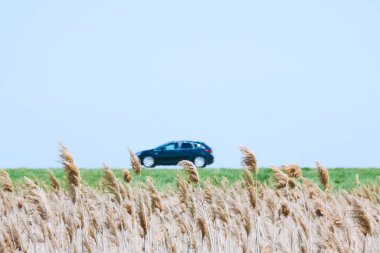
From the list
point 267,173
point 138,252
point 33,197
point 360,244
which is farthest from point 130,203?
point 267,173

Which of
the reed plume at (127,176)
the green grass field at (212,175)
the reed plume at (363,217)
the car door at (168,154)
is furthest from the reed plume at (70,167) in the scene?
the car door at (168,154)

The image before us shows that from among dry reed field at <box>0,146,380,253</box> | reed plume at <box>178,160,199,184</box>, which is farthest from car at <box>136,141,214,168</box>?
reed plume at <box>178,160,199,184</box>

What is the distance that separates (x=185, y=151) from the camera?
31.1m

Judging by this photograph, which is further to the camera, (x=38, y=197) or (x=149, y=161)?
(x=149, y=161)

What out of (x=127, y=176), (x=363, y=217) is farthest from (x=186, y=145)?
(x=363, y=217)

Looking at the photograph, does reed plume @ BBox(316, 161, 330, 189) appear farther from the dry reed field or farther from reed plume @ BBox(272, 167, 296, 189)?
reed plume @ BBox(272, 167, 296, 189)

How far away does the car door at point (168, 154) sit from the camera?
103 feet

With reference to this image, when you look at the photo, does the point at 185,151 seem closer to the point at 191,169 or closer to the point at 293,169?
the point at 293,169

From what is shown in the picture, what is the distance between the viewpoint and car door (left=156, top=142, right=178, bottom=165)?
31297 millimetres

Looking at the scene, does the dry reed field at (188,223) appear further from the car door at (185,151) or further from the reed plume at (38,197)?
the car door at (185,151)

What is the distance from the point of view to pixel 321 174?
7234mm

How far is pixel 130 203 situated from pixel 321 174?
226 cm

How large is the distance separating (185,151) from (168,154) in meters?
0.83

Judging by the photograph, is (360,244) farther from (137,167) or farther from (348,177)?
(348,177)
